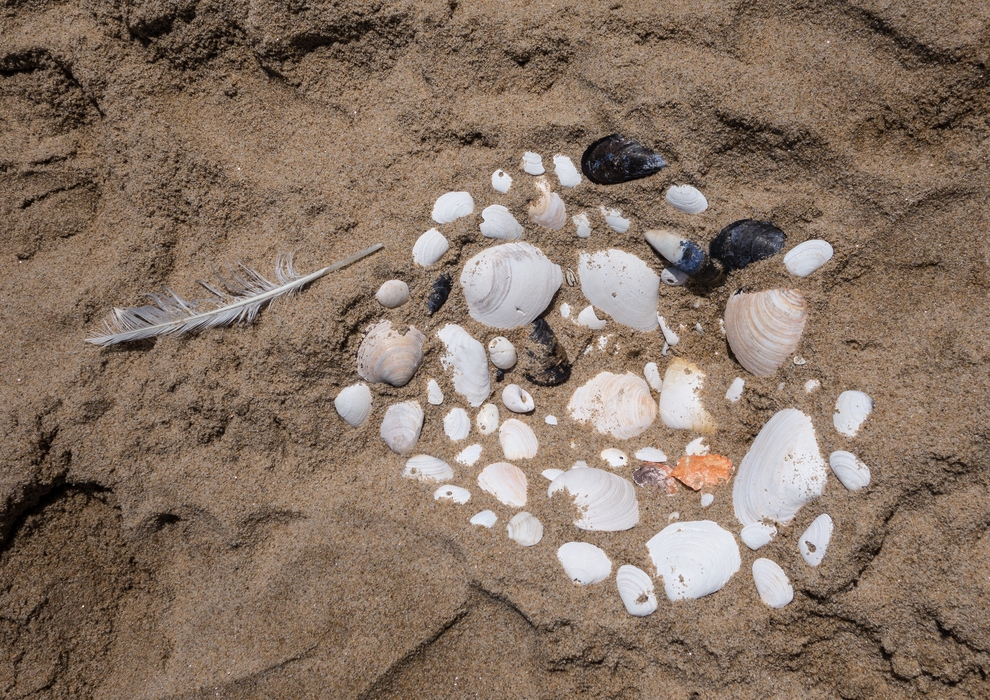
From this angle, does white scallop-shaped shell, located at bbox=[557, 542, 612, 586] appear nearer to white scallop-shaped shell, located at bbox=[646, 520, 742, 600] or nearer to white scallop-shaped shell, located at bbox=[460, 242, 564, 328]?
white scallop-shaped shell, located at bbox=[646, 520, 742, 600]

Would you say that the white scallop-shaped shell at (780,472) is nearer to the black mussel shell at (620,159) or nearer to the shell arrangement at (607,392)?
the shell arrangement at (607,392)

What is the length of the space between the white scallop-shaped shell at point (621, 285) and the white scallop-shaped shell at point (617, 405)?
0.25m

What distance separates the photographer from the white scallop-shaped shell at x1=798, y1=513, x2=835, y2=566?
194 cm

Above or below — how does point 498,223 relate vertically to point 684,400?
above

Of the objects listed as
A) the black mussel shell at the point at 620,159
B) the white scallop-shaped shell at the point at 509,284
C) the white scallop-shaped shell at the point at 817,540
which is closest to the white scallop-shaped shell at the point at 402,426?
the white scallop-shaped shell at the point at 509,284

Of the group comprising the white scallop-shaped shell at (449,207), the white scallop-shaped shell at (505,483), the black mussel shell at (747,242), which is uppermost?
the white scallop-shaped shell at (449,207)

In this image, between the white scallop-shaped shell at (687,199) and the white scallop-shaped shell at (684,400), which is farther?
the white scallop-shaped shell at (684,400)

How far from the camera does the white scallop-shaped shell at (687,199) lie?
6.81ft

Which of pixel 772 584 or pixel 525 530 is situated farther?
pixel 525 530

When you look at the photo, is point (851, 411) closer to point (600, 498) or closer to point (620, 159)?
point (600, 498)

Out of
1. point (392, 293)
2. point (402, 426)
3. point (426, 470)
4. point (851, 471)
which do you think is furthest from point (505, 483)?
point (851, 471)

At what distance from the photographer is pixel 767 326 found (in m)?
2.05

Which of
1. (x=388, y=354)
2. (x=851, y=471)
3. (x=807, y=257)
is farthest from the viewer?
(x=388, y=354)

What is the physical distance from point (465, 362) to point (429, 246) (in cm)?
46
